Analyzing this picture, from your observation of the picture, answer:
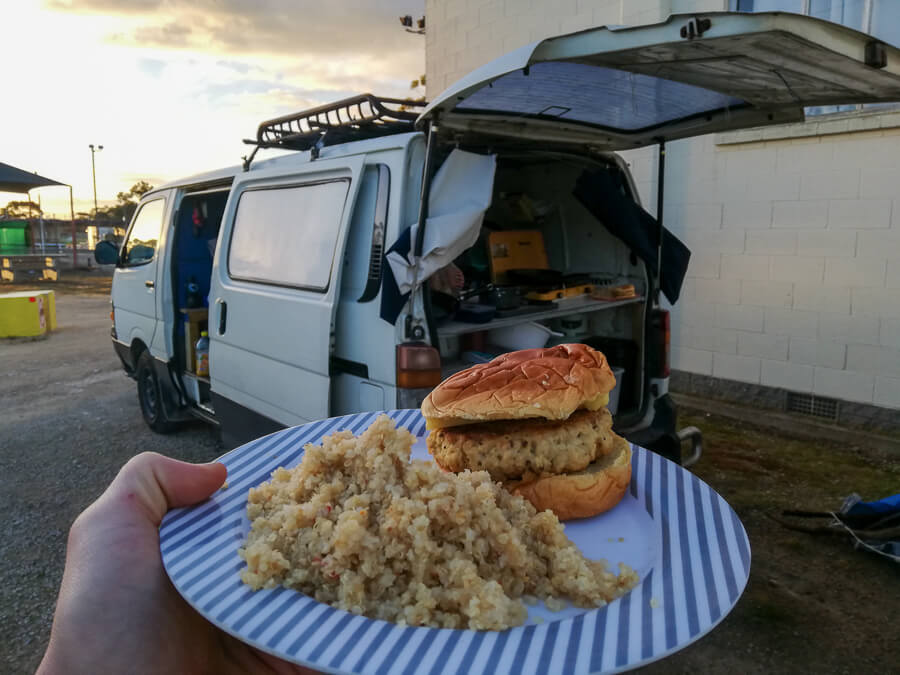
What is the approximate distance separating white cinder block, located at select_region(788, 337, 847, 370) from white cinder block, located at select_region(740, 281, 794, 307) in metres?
0.42

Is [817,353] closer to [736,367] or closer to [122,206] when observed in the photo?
[736,367]

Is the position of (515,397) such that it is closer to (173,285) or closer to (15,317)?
(173,285)

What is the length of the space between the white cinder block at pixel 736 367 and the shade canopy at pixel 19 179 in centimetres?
2788

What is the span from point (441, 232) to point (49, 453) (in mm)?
5144

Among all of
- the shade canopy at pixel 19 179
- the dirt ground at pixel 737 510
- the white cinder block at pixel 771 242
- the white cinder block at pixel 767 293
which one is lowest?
the dirt ground at pixel 737 510

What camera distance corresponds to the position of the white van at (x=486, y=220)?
2.58 meters

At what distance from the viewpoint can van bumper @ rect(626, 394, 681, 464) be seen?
4.14m

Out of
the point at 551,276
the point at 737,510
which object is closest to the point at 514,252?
the point at 551,276

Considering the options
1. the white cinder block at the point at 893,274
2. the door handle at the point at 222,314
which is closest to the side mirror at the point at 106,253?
the door handle at the point at 222,314

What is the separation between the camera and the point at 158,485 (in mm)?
1545

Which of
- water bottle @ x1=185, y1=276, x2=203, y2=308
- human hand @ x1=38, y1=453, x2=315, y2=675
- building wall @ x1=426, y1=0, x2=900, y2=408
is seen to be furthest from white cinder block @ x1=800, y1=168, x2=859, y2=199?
human hand @ x1=38, y1=453, x2=315, y2=675

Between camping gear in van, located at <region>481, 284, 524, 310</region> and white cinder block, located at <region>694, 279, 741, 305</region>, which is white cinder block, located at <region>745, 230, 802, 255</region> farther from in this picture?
camping gear in van, located at <region>481, 284, 524, 310</region>

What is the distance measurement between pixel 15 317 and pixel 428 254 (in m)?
13.4

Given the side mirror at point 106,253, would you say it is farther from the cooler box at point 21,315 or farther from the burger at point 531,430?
the cooler box at point 21,315
